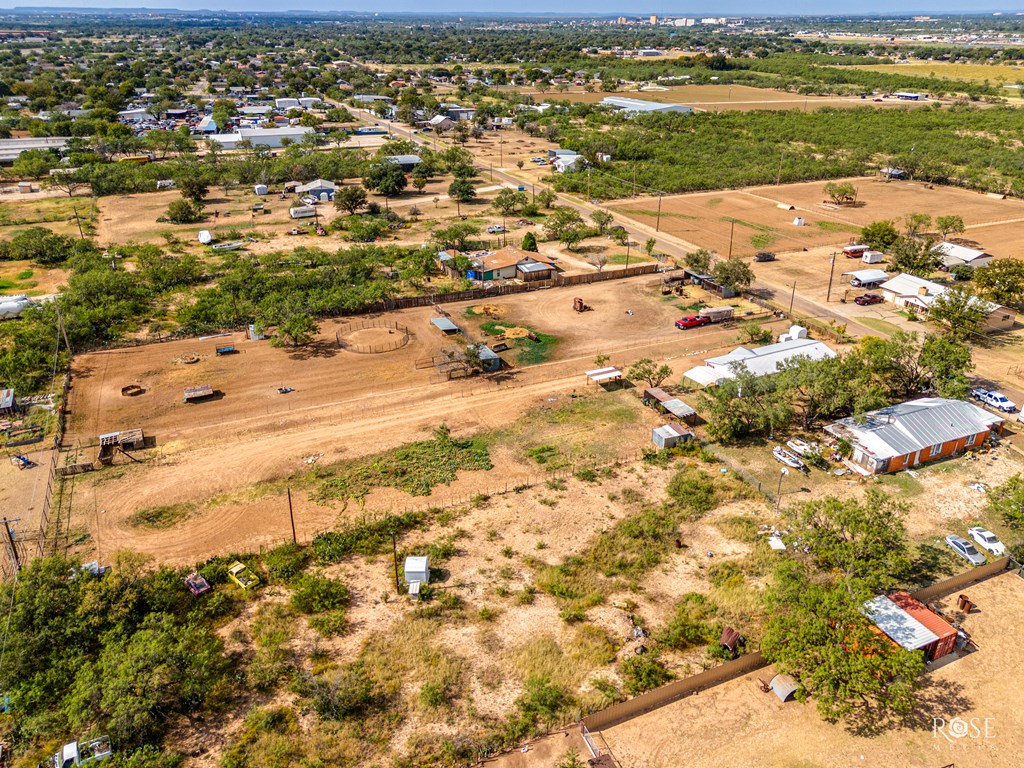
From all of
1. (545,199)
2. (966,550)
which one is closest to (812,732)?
(966,550)

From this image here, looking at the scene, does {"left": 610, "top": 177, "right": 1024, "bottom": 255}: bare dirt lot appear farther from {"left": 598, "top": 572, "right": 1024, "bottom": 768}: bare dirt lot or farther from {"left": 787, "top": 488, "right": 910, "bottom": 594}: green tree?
{"left": 598, "top": 572, "right": 1024, "bottom": 768}: bare dirt lot

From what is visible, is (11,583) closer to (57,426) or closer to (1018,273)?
(57,426)

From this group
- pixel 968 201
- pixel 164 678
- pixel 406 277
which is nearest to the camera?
pixel 164 678

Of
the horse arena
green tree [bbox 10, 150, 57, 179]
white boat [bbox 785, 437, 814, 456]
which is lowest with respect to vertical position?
white boat [bbox 785, 437, 814, 456]

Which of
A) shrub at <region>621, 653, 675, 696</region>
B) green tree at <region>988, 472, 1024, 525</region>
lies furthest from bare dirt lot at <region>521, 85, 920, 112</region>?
shrub at <region>621, 653, 675, 696</region>

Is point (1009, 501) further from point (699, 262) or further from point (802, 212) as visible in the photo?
point (802, 212)

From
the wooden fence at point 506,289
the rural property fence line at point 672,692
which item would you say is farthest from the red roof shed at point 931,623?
the wooden fence at point 506,289

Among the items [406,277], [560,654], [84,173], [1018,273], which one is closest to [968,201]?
[1018,273]
